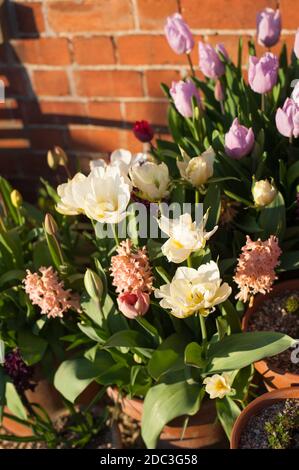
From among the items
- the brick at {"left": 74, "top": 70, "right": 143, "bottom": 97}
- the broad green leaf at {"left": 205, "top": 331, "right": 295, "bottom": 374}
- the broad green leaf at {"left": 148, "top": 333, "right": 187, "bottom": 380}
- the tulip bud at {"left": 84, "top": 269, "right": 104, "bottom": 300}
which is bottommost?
the broad green leaf at {"left": 148, "top": 333, "right": 187, "bottom": 380}

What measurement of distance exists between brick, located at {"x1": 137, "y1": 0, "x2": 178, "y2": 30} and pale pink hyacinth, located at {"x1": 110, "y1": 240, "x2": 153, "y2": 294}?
0.83 meters

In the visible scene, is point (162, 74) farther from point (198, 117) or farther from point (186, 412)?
point (186, 412)

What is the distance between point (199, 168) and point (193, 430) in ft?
1.77

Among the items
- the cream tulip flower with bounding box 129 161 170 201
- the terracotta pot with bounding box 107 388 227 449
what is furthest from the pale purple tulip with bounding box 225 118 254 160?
the terracotta pot with bounding box 107 388 227 449

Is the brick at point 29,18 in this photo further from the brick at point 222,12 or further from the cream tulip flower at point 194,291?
the cream tulip flower at point 194,291

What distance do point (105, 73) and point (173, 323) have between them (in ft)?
2.85

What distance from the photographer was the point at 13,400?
127 centimetres

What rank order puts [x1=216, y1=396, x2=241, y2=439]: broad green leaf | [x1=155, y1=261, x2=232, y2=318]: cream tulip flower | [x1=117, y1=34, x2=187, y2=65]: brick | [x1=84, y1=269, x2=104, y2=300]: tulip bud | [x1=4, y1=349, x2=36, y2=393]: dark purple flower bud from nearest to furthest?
[x1=155, y1=261, x2=232, y2=318]: cream tulip flower → [x1=84, y1=269, x2=104, y2=300]: tulip bud → [x1=216, y1=396, x2=241, y2=439]: broad green leaf → [x1=4, y1=349, x2=36, y2=393]: dark purple flower bud → [x1=117, y1=34, x2=187, y2=65]: brick

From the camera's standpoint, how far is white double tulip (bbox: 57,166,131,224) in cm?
101

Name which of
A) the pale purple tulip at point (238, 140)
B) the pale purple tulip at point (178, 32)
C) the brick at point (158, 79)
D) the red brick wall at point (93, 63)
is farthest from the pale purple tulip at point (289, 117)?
the brick at point (158, 79)

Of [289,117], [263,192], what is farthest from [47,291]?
[289,117]

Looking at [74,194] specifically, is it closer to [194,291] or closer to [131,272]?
[131,272]

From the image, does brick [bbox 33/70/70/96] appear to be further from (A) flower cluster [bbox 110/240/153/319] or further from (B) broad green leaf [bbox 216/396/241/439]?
(B) broad green leaf [bbox 216/396/241/439]
